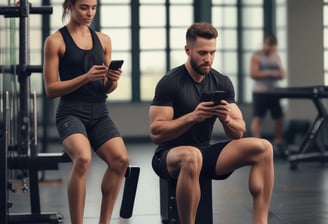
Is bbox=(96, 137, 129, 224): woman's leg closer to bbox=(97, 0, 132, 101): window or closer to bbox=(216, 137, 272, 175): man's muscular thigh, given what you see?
bbox=(216, 137, 272, 175): man's muscular thigh

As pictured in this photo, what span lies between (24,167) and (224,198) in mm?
1730

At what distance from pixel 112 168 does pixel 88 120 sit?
25 centimetres

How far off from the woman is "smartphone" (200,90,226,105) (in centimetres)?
50

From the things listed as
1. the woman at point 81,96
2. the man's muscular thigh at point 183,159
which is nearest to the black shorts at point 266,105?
the woman at point 81,96

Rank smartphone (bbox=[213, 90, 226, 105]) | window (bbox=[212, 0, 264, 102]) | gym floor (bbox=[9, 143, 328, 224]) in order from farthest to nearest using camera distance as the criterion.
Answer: window (bbox=[212, 0, 264, 102]) → gym floor (bbox=[9, 143, 328, 224]) → smartphone (bbox=[213, 90, 226, 105])

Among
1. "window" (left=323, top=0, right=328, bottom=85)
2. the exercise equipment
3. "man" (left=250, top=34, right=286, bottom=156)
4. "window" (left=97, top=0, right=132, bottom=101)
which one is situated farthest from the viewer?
"window" (left=97, top=0, right=132, bottom=101)

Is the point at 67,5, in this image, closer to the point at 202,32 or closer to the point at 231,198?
the point at 202,32

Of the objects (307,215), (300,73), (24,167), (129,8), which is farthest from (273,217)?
(129,8)

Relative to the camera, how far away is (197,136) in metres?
4.18

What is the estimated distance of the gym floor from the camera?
526 cm

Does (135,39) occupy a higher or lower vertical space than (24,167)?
higher

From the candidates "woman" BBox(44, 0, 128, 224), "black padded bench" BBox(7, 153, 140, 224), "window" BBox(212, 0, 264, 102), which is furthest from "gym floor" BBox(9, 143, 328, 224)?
"window" BBox(212, 0, 264, 102)

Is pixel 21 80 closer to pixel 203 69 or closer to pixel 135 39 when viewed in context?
pixel 203 69

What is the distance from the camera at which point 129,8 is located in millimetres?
11289
